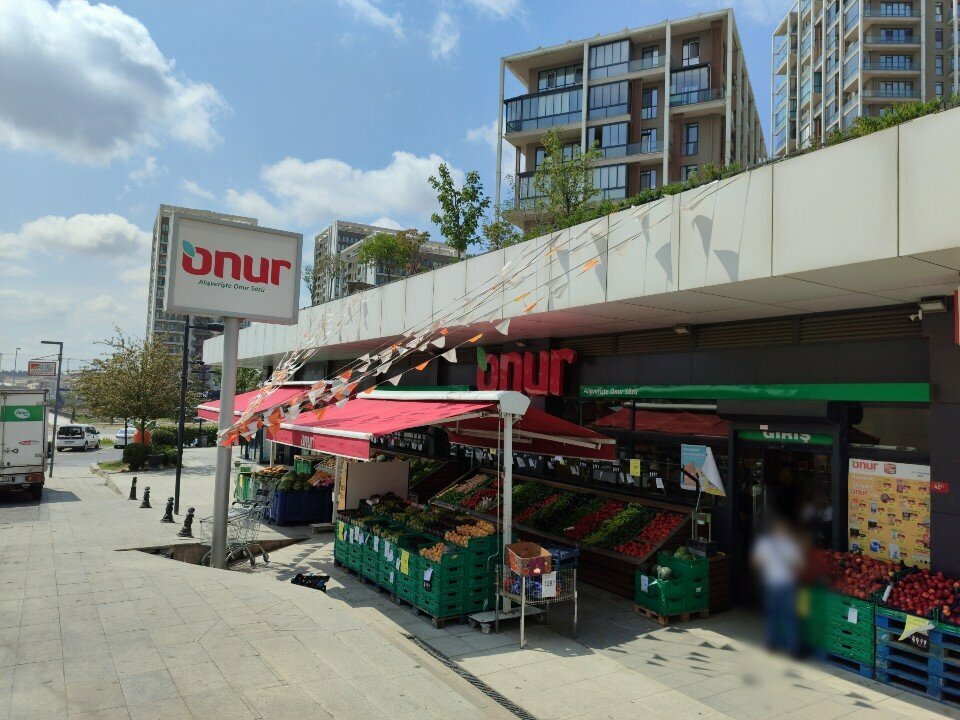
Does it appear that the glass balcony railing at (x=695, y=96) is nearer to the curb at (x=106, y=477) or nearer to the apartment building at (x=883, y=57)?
the apartment building at (x=883, y=57)

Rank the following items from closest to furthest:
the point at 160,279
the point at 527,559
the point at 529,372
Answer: the point at 527,559, the point at 529,372, the point at 160,279

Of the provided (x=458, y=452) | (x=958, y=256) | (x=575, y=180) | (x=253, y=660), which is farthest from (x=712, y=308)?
(x=575, y=180)

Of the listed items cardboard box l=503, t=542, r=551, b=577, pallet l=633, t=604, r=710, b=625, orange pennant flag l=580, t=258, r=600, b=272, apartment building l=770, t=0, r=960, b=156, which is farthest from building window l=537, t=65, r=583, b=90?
cardboard box l=503, t=542, r=551, b=577

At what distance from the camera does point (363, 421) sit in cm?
1147

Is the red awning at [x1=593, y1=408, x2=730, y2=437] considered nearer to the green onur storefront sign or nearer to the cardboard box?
the cardboard box

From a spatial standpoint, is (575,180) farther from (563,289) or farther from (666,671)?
(666,671)

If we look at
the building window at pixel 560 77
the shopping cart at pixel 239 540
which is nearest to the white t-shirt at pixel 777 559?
the shopping cart at pixel 239 540

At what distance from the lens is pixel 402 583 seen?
10.6 m

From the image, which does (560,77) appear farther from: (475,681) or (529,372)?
(475,681)

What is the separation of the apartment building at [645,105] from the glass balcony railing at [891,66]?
20491 millimetres

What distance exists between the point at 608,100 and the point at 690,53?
701 centimetres

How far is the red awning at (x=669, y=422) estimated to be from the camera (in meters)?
11.8

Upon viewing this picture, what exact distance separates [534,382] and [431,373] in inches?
222

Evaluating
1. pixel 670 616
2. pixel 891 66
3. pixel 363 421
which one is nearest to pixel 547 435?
pixel 363 421
